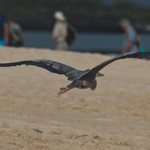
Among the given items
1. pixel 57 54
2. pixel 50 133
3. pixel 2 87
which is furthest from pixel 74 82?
pixel 57 54

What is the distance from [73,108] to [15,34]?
5725 millimetres

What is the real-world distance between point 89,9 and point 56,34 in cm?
8345

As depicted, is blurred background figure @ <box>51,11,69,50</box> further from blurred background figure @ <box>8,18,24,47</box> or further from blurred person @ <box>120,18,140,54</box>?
blurred person @ <box>120,18,140,54</box>

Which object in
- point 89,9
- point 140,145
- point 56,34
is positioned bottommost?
point 140,145

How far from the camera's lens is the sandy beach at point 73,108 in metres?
8.47

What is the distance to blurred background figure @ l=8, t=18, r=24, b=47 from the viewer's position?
55.3 ft

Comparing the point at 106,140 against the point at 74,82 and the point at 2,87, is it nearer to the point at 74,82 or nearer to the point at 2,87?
the point at 74,82

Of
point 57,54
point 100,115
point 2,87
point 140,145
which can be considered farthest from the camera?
point 57,54

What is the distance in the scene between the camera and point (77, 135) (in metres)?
8.91

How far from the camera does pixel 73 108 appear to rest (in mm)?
11602

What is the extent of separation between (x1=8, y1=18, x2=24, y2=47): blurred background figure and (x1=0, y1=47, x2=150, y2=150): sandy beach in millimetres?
437

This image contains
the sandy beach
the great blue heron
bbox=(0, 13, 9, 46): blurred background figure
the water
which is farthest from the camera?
the water

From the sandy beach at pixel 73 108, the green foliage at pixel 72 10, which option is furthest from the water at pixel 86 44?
the green foliage at pixel 72 10

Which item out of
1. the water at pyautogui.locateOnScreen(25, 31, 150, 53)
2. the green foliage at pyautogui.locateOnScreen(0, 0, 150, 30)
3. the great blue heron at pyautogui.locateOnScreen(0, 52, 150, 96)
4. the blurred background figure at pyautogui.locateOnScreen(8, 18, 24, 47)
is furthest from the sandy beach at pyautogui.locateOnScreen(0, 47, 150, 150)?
the green foliage at pyautogui.locateOnScreen(0, 0, 150, 30)
